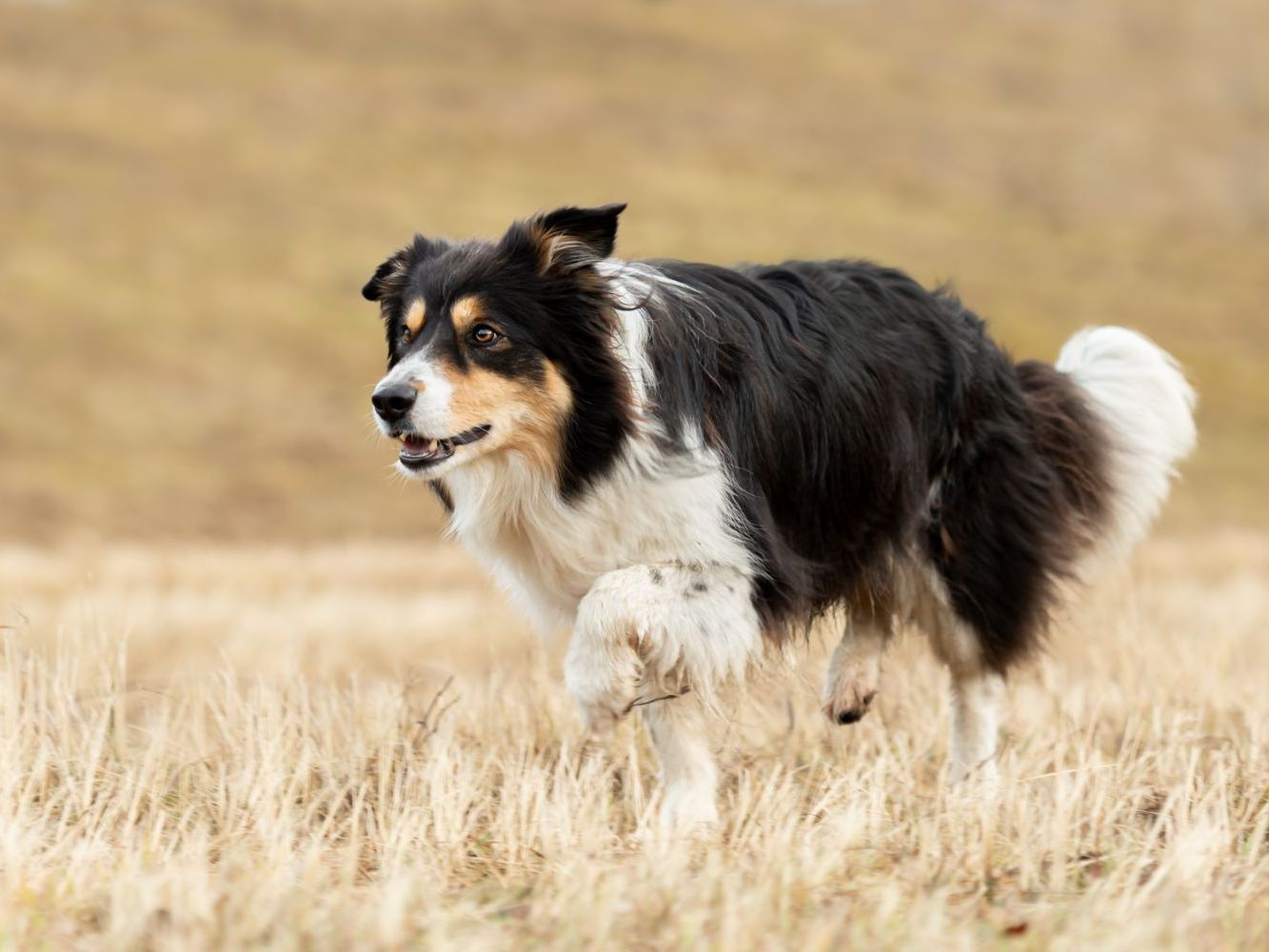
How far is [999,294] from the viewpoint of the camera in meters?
38.2

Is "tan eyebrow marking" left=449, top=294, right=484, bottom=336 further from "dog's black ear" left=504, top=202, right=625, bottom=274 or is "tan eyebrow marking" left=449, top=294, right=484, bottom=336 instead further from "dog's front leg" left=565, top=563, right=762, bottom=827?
"dog's front leg" left=565, top=563, right=762, bottom=827

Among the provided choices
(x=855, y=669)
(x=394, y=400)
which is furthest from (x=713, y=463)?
(x=855, y=669)

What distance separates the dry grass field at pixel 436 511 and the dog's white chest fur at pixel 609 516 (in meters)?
0.64

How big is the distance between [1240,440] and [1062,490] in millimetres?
27083

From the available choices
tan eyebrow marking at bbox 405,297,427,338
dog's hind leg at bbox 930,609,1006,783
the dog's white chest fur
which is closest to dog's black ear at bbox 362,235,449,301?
tan eyebrow marking at bbox 405,297,427,338

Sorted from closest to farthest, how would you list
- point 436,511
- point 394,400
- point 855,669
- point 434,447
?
1. point 394,400
2. point 434,447
3. point 855,669
4. point 436,511

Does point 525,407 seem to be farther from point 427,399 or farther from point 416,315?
point 416,315

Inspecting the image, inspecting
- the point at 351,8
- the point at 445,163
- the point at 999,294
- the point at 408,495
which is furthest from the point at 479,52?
the point at 408,495

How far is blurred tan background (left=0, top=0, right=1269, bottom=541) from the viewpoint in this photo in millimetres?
26891

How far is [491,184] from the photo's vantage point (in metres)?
40.6

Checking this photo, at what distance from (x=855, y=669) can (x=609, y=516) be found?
1307 millimetres

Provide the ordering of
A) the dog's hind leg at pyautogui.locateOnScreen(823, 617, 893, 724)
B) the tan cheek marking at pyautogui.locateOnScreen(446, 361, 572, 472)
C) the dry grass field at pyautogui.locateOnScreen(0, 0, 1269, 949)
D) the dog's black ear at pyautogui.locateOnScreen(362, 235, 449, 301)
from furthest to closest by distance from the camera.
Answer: the dog's hind leg at pyautogui.locateOnScreen(823, 617, 893, 724) < the dog's black ear at pyautogui.locateOnScreen(362, 235, 449, 301) < the tan cheek marking at pyautogui.locateOnScreen(446, 361, 572, 472) < the dry grass field at pyautogui.locateOnScreen(0, 0, 1269, 949)

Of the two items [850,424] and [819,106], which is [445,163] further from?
[850,424]

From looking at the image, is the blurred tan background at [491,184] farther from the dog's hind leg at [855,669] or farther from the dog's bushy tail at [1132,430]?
the dog's bushy tail at [1132,430]
